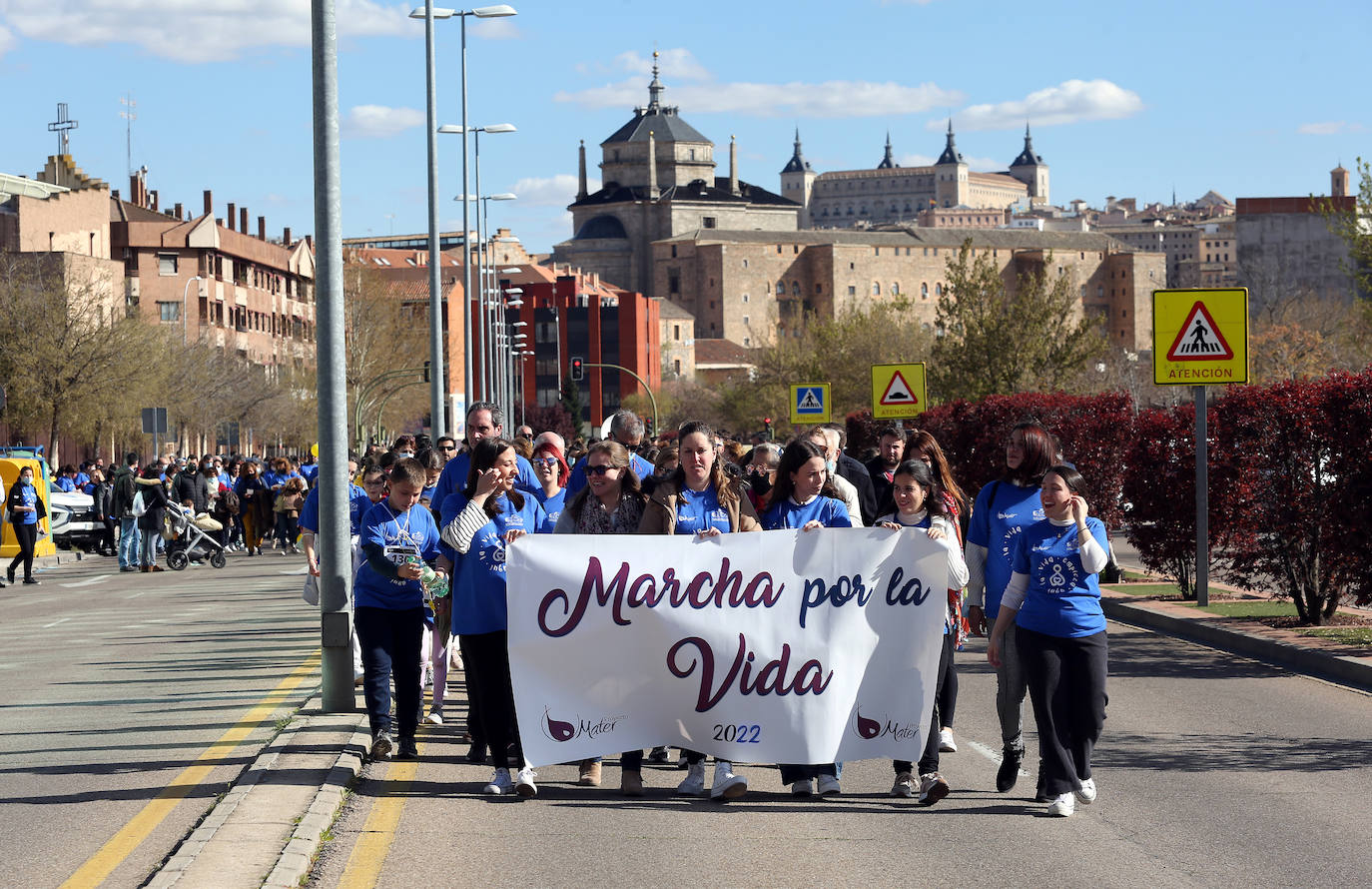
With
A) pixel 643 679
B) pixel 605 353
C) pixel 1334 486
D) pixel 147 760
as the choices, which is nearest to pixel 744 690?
pixel 643 679

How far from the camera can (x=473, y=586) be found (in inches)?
359

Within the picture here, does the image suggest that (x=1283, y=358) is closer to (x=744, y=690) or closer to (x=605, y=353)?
(x=744, y=690)

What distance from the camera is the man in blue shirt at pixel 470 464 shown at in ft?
34.4

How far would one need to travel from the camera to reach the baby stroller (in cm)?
3059

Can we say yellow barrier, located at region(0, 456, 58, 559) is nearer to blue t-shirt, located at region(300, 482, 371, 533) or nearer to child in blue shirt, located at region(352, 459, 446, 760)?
blue t-shirt, located at region(300, 482, 371, 533)

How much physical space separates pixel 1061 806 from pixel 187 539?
24.9 metres

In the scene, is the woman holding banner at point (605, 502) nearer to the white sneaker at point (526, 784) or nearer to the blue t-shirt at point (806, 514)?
the white sneaker at point (526, 784)

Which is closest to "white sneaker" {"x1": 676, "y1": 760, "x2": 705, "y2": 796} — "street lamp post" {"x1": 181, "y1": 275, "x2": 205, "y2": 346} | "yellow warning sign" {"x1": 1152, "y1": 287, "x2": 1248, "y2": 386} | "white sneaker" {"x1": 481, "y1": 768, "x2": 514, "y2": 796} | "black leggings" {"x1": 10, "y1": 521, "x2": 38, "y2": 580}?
"white sneaker" {"x1": 481, "y1": 768, "x2": 514, "y2": 796}

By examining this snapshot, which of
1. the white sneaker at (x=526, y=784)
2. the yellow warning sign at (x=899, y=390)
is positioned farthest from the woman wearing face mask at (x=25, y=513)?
the white sneaker at (x=526, y=784)

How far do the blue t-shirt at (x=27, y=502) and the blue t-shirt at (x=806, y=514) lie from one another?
20.7 m

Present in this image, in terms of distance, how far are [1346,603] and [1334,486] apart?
3.81m

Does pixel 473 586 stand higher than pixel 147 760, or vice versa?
pixel 473 586

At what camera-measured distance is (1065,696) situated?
8.31 metres

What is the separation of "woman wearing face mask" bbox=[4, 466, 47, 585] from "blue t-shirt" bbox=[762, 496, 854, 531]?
20.6 m
